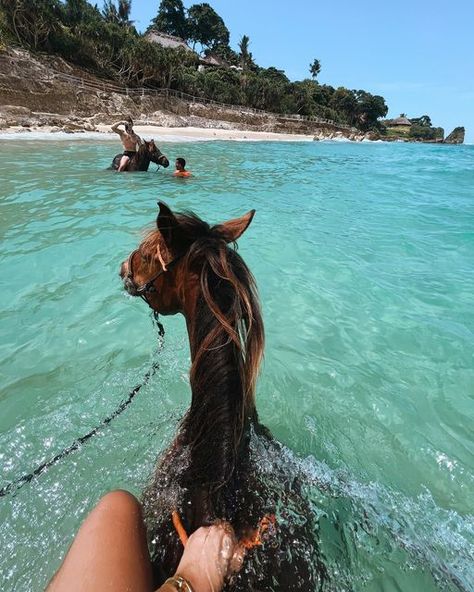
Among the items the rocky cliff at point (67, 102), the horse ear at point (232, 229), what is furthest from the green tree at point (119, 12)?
the horse ear at point (232, 229)

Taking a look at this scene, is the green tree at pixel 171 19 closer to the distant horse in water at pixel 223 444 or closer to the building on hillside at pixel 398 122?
the building on hillside at pixel 398 122

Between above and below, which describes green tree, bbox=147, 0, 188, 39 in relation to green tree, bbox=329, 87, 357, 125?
above

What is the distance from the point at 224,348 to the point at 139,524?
0.80 m

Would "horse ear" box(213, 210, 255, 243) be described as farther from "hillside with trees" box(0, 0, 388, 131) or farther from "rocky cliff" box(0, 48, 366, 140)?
"hillside with trees" box(0, 0, 388, 131)

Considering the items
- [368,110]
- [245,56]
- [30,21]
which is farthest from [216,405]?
[368,110]

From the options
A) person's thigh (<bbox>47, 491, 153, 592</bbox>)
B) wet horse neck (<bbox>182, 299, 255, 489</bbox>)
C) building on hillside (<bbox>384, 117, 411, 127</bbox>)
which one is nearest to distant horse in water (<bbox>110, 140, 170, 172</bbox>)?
wet horse neck (<bbox>182, 299, 255, 489</bbox>)

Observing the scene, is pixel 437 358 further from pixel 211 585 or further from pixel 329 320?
pixel 211 585

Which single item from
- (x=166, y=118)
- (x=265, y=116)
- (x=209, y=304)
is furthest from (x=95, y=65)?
(x=209, y=304)

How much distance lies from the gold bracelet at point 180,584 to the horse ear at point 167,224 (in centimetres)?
138

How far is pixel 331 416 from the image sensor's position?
347cm

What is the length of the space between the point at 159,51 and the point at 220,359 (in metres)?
55.4

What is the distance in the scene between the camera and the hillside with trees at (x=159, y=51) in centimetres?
3644

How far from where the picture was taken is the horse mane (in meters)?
1.59

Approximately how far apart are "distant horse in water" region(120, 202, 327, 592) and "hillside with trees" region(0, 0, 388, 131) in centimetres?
4249
